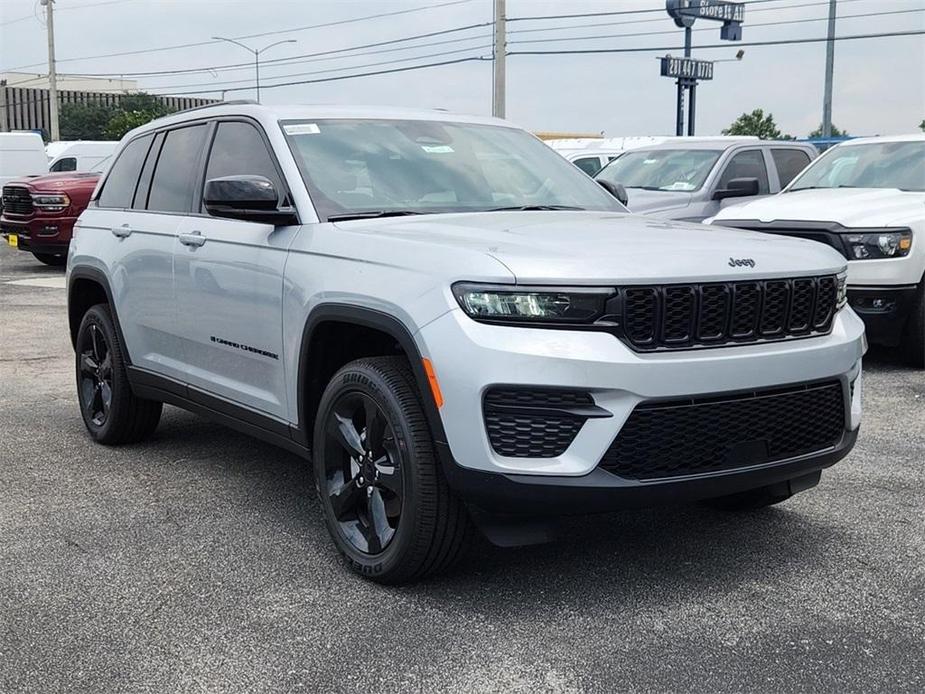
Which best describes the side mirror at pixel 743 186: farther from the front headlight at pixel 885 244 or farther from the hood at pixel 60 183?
the hood at pixel 60 183

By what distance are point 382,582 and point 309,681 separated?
2.49 feet

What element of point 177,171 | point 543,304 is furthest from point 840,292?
point 177,171

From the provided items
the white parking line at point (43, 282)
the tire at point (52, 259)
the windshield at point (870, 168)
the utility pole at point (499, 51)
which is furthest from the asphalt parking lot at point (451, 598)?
the utility pole at point (499, 51)

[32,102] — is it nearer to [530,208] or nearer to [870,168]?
[870,168]

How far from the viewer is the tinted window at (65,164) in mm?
28641

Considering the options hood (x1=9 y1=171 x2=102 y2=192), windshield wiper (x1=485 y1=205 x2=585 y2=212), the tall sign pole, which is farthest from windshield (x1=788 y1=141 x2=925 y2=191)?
the tall sign pole

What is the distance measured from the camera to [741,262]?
3.81m

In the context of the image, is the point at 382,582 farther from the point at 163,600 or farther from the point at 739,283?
the point at 739,283

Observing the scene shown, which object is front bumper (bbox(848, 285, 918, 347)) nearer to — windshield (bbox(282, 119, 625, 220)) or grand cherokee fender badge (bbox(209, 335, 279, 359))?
windshield (bbox(282, 119, 625, 220))

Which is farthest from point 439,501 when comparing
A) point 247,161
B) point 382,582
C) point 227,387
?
point 247,161

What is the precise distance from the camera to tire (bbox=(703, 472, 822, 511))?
14.3 ft

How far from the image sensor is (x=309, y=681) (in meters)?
3.30

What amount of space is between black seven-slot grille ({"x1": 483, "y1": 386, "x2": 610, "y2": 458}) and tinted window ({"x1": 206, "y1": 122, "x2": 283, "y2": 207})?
168 centimetres

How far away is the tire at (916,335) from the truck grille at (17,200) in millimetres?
13560
